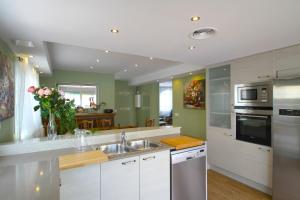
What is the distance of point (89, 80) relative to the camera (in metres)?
6.40

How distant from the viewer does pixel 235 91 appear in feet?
10.2

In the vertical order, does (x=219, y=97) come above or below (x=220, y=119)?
above

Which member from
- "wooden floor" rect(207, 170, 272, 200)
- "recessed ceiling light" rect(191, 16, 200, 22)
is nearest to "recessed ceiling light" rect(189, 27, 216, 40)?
"recessed ceiling light" rect(191, 16, 200, 22)

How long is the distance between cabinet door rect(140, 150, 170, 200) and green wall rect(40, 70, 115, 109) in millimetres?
5153

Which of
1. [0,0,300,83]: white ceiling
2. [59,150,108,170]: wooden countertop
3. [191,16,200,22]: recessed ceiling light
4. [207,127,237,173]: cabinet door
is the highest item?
[0,0,300,83]: white ceiling

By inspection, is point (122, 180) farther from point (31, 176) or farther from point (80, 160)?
point (31, 176)

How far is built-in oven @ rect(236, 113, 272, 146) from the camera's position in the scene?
2660mm

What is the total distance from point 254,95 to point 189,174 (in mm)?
1837

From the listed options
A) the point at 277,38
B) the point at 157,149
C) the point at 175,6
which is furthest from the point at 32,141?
the point at 277,38

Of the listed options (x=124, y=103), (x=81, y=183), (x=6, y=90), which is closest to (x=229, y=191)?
(x=81, y=183)

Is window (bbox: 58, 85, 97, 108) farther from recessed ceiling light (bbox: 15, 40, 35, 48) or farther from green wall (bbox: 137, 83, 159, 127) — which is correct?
recessed ceiling light (bbox: 15, 40, 35, 48)

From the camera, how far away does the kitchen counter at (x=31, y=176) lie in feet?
3.56

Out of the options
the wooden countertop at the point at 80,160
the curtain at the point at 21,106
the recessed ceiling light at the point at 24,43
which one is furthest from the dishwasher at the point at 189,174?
the recessed ceiling light at the point at 24,43

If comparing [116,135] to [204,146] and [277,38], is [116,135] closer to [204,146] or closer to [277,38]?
[204,146]
